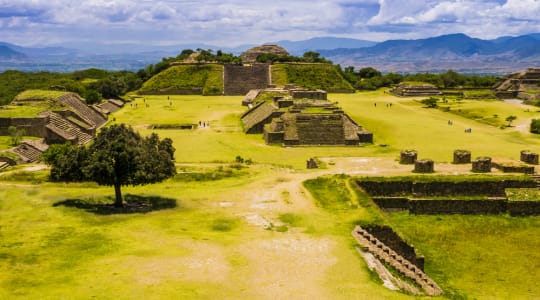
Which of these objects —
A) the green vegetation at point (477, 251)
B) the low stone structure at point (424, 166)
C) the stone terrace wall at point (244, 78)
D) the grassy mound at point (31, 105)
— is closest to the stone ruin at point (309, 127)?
the low stone structure at point (424, 166)

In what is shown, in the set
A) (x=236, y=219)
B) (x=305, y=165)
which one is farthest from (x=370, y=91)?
(x=236, y=219)

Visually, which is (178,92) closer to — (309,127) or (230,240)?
(309,127)

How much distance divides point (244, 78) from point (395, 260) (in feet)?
284

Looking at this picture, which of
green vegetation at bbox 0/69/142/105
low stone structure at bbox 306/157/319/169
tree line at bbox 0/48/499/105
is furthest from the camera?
tree line at bbox 0/48/499/105

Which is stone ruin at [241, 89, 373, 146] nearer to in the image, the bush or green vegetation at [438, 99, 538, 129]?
the bush

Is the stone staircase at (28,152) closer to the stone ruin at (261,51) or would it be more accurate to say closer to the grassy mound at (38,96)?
the grassy mound at (38,96)

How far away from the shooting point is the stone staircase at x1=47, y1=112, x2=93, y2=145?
168 feet

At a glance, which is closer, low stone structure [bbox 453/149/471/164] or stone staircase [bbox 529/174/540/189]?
stone staircase [bbox 529/174/540/189]

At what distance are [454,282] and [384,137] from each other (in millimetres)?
32733

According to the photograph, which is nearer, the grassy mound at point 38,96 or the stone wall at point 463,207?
the stone wall at point 463,207

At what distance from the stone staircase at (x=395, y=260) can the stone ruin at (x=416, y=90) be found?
7573 centimetres

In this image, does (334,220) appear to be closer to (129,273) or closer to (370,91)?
(129,273)

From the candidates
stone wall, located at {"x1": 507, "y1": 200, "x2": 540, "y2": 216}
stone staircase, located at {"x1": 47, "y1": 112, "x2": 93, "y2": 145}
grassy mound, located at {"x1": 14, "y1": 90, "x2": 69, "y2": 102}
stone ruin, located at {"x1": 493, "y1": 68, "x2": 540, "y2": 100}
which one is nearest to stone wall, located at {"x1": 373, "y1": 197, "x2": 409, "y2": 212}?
stone wall, located at {"x1": 507, "y1": 200, "x2": 540, "y2": 216}

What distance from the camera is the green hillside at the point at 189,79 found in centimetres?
10194
